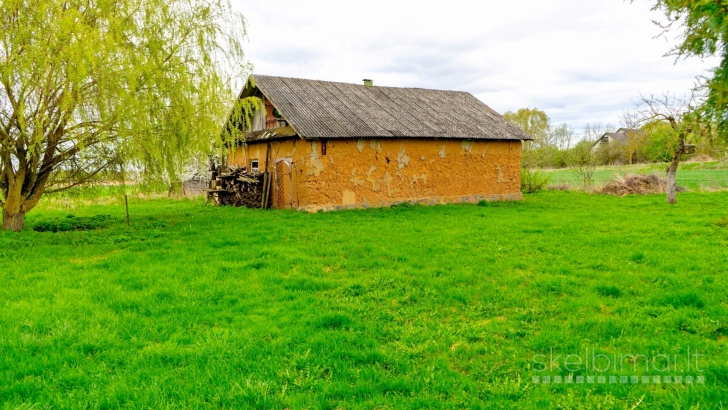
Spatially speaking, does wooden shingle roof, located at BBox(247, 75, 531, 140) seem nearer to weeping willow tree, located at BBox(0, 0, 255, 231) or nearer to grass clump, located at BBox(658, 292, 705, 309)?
weeping willow tree, located at BBox(0, 0, 255, 231)

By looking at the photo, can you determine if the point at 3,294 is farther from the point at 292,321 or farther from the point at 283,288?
the point at 292,321

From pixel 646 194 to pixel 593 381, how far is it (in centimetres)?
2024

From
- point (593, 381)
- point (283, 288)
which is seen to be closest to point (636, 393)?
point (593, 381)

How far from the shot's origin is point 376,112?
667 inches

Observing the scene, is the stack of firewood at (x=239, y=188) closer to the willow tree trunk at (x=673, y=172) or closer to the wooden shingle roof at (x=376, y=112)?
the wooden shingle roof at (x=376, y=112)

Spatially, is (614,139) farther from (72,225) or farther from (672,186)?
(72,225)

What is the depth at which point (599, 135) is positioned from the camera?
133ft

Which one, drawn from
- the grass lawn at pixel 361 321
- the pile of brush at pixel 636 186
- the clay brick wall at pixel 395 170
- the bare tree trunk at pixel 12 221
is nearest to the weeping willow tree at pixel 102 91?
the bare tree trunk at pixel 12 221

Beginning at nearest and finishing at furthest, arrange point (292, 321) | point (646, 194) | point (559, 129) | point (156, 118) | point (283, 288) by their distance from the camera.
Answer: point (292, 321) < point (283, 288) < point (156, 118) < point (646, 194) < point (559, 129)

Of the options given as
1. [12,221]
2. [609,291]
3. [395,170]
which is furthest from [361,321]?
[395,170]

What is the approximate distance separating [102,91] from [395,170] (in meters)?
9.61

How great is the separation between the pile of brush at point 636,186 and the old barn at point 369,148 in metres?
5.60

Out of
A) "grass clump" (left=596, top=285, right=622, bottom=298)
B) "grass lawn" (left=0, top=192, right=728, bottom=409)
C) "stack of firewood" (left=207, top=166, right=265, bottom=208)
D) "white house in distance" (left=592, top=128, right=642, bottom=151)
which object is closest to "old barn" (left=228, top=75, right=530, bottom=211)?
"stack of firewood" (left=207, top=166, right=265, bottom=208)

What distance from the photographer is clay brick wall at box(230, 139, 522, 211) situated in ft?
46.9
